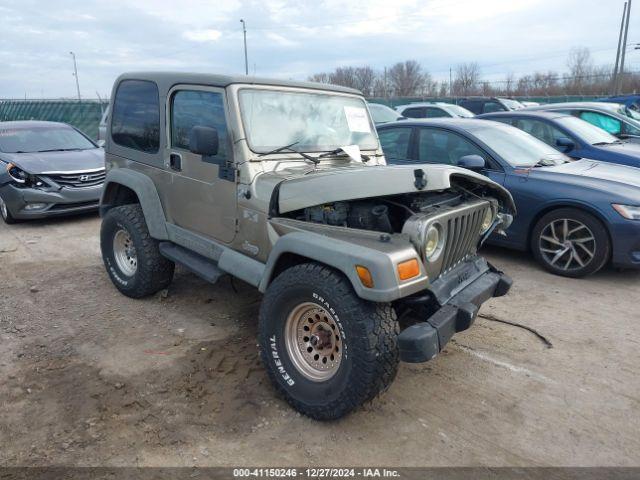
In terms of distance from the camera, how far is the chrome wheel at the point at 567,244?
502 centimetres

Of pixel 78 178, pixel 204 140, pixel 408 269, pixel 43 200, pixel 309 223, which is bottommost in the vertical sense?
pixel 43 200

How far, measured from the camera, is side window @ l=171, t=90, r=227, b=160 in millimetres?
3496

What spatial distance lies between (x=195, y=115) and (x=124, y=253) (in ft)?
5.94

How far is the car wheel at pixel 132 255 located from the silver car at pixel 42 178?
126 inches

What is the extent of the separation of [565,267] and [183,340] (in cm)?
392

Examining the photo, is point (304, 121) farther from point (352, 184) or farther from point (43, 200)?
point (43, 200)

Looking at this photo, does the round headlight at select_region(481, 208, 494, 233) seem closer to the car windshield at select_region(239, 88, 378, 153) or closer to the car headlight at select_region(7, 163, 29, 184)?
the car windshield at select_region(239, 88, 378, 153)

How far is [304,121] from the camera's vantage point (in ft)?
12.4

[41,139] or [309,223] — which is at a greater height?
[41,139]

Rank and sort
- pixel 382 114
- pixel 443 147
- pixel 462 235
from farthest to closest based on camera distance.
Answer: pixel 382 114 < pixel 443 147 < pixel 462 235

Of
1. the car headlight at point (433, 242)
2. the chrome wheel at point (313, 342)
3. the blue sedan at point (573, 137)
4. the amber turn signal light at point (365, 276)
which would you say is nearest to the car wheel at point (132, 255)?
the chrome wheel at point (313, 342)

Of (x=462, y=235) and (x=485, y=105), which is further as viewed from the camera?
(x=485, y=105)

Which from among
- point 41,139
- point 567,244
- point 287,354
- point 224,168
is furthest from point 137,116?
point 41,139

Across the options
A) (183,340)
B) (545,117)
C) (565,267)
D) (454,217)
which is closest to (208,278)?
(183,340)
